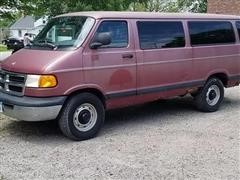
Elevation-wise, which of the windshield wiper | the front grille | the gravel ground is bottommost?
the gravel ground

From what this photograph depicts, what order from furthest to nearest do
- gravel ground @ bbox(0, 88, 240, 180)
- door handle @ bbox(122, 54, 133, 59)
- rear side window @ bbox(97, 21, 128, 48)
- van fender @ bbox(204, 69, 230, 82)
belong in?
van fender @ bbox(204, 69, 230, 82)
door handle @ bbox(122, 54, 133, 59)
rear side window @ bbox(97, 21, 128, 48)
gravel ground @ bbox(0, 88, 240, 180)

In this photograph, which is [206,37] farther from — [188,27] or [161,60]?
[161,60]

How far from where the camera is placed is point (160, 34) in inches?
332

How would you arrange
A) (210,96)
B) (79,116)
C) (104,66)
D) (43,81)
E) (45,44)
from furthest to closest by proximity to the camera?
(210,96), (45,44), (104,66), (79,116), (43,81)

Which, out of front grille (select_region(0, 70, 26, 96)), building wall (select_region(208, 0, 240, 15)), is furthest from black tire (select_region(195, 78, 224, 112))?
building wall (select_region(208, 0, 240, 15))

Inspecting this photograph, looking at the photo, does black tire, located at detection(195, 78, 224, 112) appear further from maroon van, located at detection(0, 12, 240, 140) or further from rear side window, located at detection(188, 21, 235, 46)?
rear side window, located at detection(188, 21, 235, 46)

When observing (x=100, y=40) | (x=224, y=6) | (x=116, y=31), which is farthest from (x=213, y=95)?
(x=224, y=6)

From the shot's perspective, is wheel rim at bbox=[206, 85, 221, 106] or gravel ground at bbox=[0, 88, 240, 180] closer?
gravel ground at bbox=[0, 88, 240, 180]

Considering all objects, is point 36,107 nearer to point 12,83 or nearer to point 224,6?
point 12,83

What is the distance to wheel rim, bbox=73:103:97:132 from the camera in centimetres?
724

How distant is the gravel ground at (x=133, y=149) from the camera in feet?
19.1

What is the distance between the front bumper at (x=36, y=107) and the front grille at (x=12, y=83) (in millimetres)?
157

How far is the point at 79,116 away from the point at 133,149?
108cm

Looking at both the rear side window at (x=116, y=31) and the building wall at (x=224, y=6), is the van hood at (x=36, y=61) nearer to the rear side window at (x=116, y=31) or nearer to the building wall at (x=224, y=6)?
the rear side window at (x=116, y=31)
